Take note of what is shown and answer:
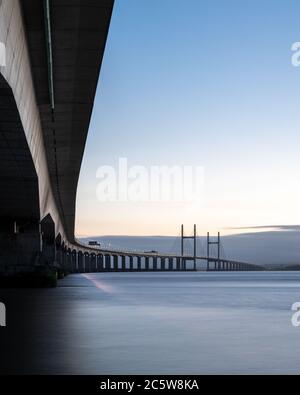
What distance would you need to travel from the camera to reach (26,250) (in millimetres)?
73625

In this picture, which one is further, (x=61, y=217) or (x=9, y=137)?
(x=61, y=217)

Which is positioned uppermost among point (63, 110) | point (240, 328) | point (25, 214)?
point (63, 110)

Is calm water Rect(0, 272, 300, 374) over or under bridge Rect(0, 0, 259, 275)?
under

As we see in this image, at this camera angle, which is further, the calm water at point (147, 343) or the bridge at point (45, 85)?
the bridge at point (45, 85)

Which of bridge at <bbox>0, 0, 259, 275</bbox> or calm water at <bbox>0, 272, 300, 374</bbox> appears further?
bridge at <bbox>0, 0, 259, 275</bbox>

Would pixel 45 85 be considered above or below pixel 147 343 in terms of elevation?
above

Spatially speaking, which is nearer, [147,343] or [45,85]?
[147,343]

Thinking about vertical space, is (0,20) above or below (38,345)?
above

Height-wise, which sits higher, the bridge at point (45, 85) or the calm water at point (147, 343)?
the bridge at point (45, 85)
